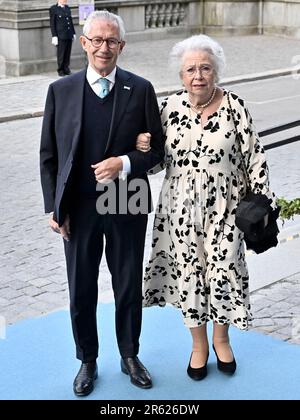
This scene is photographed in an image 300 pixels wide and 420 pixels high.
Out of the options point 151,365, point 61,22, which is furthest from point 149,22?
point 151,365

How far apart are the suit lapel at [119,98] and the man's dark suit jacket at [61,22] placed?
13.5 m

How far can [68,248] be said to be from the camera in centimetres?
456

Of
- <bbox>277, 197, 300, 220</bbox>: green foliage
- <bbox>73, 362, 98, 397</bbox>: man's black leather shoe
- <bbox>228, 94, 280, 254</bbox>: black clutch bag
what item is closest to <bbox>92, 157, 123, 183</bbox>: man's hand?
<bbox>228, 94, 280, 254</bbox>: black clutch bag

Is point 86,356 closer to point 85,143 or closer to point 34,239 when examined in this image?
point 85,143

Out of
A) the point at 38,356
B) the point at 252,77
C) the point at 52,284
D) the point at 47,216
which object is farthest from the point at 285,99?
the point at 38,356

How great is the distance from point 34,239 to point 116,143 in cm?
362

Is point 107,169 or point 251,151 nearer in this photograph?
point 107,169

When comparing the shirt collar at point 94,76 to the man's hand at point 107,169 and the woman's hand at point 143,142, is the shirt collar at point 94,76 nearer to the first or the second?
the woman's hand at point 143,142

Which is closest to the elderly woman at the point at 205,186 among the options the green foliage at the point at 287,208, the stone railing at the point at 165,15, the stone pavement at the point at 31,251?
the stone pavement at the point at 31,251

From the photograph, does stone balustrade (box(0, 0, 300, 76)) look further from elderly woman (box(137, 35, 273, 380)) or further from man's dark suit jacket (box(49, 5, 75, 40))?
elderly woman (box(137, 35, 273, 380))

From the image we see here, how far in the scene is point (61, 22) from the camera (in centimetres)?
1752

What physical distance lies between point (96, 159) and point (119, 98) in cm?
34

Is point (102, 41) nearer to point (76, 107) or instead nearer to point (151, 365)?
point (76, 107)

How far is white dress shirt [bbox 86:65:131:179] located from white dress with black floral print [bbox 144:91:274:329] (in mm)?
369
